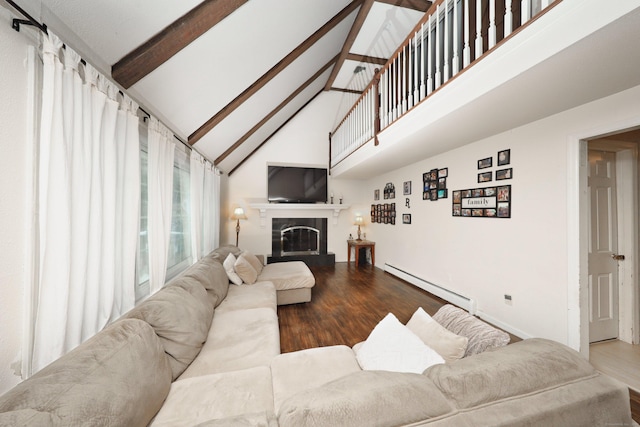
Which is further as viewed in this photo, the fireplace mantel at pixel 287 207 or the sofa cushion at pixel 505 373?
the fireplace mantel at pixel 287 207

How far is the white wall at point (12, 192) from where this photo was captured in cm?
89

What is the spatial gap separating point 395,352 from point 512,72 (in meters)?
1.86

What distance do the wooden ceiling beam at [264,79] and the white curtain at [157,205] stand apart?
660 mm

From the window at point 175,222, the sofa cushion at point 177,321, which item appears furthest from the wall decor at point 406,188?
the sofa cushion at point 177,321

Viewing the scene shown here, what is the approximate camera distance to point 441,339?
1.16 meters

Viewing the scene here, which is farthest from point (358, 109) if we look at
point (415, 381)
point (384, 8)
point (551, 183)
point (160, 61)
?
point (415, 381)

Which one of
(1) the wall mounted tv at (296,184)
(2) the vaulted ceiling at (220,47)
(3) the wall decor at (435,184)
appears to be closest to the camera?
(2) the vaulted ceiling at (220,47)

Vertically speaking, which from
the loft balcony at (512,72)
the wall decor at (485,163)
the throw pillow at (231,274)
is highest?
the loft balcony at (512,72)

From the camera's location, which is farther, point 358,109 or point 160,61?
point 358,109

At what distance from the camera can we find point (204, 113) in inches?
99.7

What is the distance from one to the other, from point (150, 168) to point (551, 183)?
3.68 metres

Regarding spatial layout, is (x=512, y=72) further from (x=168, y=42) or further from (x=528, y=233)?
(x=168, y=42)

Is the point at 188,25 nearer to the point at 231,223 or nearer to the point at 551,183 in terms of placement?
the point at 551,183

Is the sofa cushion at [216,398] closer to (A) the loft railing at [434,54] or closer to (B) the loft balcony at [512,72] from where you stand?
(B) the loft balcony at [512,72]
